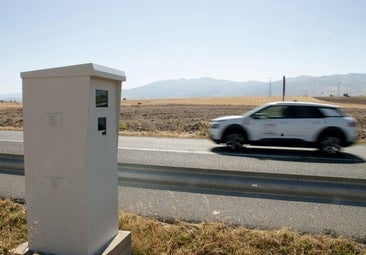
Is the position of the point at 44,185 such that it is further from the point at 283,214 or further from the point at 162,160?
the point at 162,160

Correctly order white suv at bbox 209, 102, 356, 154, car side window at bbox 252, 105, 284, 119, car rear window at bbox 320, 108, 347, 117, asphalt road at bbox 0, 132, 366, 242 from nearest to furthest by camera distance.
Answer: asphalt road at bbox 0, 132, 366, 242 < white suv at bbox 209, 102, 356, 154 < car rear window at bbox 320, 108, 347, 117 < car side window at bbox 252, 105, 284, 119

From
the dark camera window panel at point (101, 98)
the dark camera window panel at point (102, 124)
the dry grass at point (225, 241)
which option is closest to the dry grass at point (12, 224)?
the dry grass at point (225, 241)

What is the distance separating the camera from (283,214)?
188 inches

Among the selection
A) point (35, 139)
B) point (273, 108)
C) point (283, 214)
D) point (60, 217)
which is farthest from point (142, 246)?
point (273, 108)

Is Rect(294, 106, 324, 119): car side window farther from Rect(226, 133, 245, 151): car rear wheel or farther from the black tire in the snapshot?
Rect(226, 133, 245, 151): car rear wheel

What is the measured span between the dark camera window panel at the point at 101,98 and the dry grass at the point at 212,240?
1.61m

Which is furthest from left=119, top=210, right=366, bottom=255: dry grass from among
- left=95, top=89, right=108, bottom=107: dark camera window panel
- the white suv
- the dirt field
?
the dirt field

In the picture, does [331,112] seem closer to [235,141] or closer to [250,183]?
[235,141]

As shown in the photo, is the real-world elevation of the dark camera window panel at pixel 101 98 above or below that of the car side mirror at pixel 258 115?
above

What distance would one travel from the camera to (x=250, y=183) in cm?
479

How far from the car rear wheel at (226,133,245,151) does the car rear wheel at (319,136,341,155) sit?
2.51 m

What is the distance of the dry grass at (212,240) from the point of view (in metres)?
3.58

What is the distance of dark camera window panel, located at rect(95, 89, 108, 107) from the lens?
2916 mm

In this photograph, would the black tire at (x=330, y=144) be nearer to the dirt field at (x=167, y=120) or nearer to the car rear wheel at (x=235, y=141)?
the car rear wheel at (x=235, y=141)
